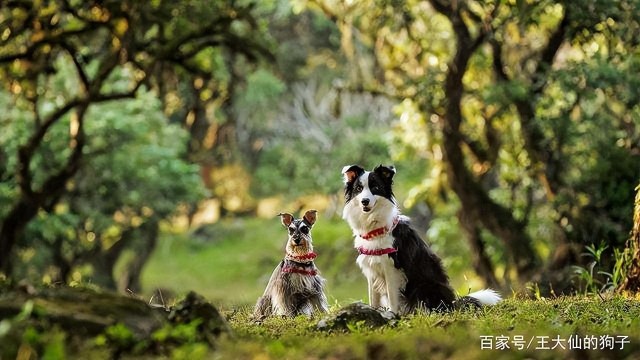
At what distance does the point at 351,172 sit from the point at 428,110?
8.44 meters

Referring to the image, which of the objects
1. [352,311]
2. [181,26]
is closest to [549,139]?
[181,26]

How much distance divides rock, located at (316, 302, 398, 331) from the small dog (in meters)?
1.41

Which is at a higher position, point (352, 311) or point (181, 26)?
point (181, 26)

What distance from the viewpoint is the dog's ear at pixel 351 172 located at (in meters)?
9.75

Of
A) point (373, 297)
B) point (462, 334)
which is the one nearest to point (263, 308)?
point (373, 297)

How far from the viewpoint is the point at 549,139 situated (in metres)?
17.7

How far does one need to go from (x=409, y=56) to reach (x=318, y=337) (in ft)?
46.2

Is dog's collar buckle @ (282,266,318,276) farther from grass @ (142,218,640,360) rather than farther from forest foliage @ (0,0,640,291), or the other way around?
forest foliage @ (0,0,640,291)

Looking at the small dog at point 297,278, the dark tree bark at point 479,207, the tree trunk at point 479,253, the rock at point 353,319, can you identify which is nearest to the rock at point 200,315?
the rock at point 353,319

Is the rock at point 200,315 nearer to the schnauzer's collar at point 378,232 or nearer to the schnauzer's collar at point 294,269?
the schnauzer's collar at point 294,269

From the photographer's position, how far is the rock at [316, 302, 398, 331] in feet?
26.7

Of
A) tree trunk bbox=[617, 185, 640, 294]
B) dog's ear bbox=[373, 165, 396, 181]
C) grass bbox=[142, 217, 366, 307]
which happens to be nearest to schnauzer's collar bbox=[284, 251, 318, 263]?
dog's ear bbox=[373, 165, 396, 181]

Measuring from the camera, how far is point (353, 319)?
8.21 meters

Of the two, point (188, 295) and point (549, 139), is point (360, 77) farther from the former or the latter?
point (188, 295)
